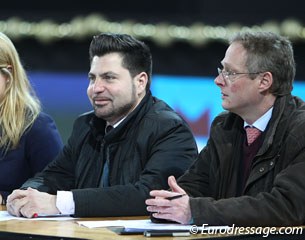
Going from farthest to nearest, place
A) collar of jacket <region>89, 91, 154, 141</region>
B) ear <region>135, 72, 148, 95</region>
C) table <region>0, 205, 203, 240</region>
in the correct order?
ear <region>135, 72, 148, 95</region>
collar of jacket <region>89, 91, 154, 141</region>
table <region>0, 205, 203, 240</region>

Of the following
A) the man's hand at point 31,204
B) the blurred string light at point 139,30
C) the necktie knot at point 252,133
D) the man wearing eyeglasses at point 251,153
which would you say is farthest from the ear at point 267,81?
the blurred string light at point 139,30

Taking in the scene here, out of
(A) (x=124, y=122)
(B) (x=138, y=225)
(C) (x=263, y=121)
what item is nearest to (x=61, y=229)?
(B) (x=138, y=225)

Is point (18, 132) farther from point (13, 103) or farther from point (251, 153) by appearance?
point (251, 153)

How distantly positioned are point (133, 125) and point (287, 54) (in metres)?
0.85

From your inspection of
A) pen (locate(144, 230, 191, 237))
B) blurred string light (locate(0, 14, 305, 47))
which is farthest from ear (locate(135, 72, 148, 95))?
blurred string light (locate(0, 14, 305, 47))

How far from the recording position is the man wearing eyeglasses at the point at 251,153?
3473 millimetres

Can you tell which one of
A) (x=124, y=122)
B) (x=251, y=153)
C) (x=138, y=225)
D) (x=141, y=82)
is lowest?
(x=138, y=225)

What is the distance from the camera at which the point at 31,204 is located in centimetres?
381

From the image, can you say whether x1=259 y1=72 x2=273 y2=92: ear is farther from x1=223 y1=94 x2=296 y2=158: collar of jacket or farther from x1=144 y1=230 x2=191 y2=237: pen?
x1=144 y1=230 x2=191 y2=237: pen

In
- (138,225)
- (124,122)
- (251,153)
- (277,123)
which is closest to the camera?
(138,225)

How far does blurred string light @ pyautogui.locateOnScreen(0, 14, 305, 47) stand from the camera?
646 centimetres

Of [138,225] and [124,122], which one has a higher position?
[124,122]

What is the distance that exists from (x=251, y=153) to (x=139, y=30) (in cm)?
323

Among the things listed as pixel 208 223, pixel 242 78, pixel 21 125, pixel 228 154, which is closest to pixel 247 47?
pixel 242 78
